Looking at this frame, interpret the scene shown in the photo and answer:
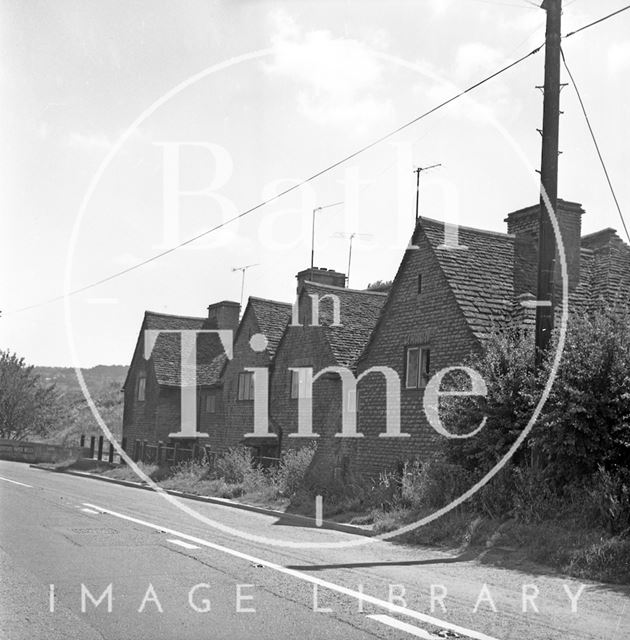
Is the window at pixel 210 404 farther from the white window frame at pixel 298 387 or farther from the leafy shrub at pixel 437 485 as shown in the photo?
the leafy shrub at pixel 437 485

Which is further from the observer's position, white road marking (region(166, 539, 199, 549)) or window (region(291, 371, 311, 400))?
window (region(291, 371, 311, 400))

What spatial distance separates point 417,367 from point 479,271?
2.83 m

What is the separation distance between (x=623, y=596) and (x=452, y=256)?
12081 millimetres

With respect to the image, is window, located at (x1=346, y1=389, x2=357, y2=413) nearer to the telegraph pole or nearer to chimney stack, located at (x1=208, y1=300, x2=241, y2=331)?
the telegraph pole

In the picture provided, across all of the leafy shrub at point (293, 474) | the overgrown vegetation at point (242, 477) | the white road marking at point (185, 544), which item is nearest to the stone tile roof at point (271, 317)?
the overgrown vegetation at point (242, 477)

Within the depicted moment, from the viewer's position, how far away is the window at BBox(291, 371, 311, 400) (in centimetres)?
2739

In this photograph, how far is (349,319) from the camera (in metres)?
28.0

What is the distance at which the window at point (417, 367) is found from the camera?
20.0 meters

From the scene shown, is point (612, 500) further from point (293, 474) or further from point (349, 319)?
point (349, 319)

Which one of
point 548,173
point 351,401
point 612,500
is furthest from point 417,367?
point 612,500

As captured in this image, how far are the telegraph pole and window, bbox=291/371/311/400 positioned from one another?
46.9ft

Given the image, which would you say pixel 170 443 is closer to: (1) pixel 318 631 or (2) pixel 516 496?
(2) pixel 516 496

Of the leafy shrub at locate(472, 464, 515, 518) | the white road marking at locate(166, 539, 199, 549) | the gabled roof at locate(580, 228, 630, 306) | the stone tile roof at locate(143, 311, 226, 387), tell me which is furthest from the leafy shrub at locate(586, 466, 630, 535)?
the stone tile roof at locate(143, 311, 226, 387)

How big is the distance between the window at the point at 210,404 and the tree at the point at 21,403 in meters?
26.3
